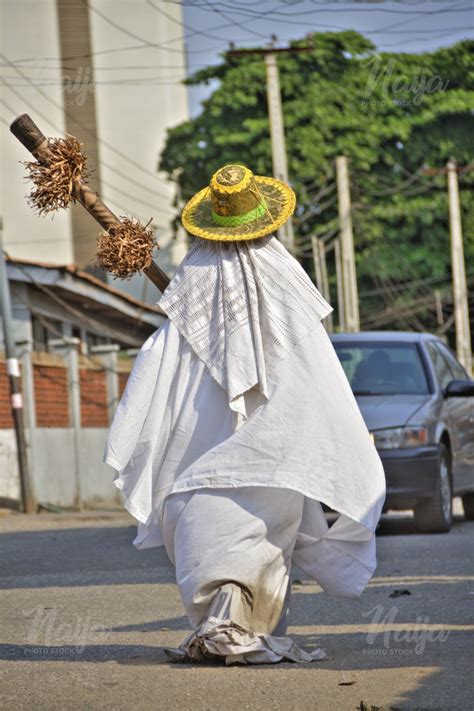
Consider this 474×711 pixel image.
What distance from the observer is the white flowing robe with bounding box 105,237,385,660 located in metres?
6.09

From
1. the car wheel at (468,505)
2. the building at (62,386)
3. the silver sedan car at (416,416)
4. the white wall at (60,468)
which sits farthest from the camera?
the building at (62,386)

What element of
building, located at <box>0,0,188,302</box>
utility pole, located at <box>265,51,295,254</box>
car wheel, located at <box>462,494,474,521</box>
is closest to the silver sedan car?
car wheel, located at <box>462,494,474,521</box>

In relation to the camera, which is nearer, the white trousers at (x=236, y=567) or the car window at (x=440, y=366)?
the white trousers at (x=236, y=567)

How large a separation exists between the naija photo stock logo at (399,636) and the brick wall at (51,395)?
48.3 feet

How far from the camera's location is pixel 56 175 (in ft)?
21.0

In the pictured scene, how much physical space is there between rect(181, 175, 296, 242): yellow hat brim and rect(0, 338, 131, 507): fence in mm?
14099

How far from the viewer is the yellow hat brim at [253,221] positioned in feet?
20.4

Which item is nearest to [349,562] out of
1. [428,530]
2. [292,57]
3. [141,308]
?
[428,530]

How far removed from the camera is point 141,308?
2831 cm

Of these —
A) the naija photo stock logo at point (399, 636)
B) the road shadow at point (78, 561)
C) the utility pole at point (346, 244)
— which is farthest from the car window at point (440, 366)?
the utility pole at point (346, 244)

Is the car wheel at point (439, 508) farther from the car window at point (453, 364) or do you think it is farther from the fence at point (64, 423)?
the fence at point (64, 423)

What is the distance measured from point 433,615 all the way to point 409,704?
2415 millimetres

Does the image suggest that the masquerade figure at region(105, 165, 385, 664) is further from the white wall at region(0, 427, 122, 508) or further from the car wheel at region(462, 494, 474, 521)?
the white wall at region(0, 427, 122, 508)

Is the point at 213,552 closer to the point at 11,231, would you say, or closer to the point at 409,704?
the point at 409,704
